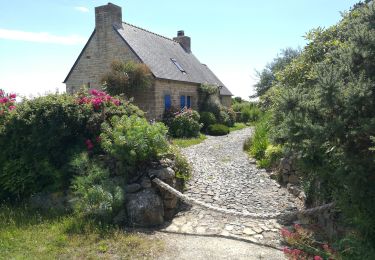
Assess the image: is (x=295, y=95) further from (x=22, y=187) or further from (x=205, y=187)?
(x=22, y=187)

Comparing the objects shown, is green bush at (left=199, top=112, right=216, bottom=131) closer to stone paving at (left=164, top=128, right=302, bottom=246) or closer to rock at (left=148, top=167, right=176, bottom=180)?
stone paving at (left=164, top=128, right=302, bottom=246)

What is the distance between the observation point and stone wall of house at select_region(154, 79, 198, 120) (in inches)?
677

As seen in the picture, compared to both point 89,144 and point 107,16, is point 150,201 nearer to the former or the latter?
point 89,144

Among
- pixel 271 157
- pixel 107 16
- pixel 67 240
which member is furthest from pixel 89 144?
pixel 107 16

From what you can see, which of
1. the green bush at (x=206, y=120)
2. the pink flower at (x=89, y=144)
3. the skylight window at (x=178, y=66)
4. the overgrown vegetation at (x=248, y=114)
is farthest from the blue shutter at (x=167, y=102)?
the pink flower at (x=89, y=144)

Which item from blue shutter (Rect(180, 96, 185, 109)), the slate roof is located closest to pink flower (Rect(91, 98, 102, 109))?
the slate roof

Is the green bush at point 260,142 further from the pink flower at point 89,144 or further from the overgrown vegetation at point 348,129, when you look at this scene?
the overgrown vegetation at point 348,129

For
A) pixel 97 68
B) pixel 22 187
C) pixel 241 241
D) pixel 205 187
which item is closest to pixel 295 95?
pixel 241 241

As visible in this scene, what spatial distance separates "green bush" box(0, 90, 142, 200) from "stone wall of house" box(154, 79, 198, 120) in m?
9.46

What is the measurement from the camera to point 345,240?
396cm

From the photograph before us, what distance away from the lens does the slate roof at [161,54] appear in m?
17.7

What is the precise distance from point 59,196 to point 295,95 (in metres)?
5.25

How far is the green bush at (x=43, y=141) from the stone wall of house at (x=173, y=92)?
9.46m

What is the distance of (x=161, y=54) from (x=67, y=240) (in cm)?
1648
